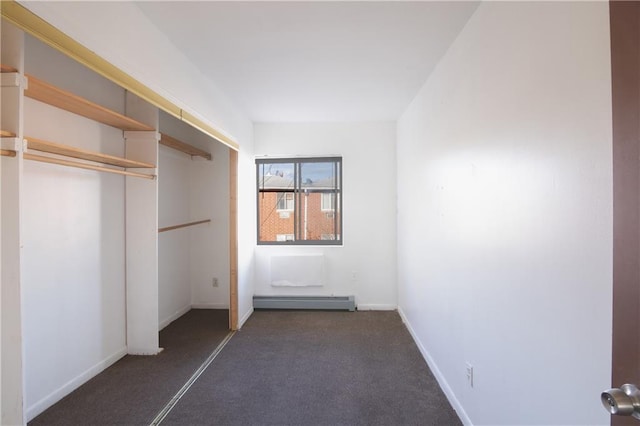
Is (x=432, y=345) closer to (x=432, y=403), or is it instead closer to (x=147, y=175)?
(x=432, y=403)

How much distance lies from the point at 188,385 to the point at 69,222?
153 cm

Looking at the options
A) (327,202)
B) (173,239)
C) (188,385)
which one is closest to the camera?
(188,385)

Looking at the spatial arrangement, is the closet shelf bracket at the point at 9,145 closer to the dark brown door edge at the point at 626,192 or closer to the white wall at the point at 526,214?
the dark brown door edge at the point at 626,192

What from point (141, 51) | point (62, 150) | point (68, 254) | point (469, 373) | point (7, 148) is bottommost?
point (469, 373)

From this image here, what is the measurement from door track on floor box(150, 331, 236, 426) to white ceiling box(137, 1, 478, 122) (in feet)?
8.19

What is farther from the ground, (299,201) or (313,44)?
(313,44)

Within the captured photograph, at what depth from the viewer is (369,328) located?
3398mm

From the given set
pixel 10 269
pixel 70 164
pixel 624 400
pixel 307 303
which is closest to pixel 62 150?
pixel 70 164

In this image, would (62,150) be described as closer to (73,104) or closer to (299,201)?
(73,104)

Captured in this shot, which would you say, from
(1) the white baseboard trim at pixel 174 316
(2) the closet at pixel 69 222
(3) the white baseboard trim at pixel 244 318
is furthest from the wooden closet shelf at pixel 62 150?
(3) the white baseboard trim at pixel 244 318

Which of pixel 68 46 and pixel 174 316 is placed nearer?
pixel 68 46

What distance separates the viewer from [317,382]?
2.33m

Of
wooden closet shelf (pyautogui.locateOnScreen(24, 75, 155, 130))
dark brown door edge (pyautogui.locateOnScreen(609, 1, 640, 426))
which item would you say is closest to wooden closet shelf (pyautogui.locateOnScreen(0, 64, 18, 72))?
wooden closet shelf (pyautogui.locateOnScreen(24, 75, 155, 130))

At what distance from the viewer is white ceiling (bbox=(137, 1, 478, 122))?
1664mm
